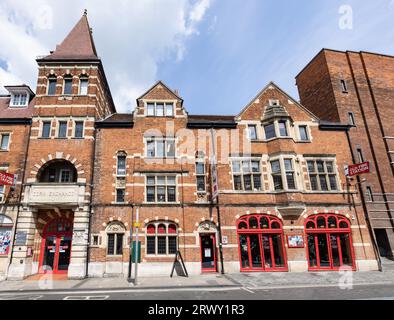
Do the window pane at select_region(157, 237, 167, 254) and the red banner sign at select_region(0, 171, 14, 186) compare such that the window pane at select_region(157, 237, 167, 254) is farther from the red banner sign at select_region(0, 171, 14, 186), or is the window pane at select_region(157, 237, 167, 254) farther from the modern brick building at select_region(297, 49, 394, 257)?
the modern brick building at select_region(297, 49, 394, 257)

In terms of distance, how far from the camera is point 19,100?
21.2 meters

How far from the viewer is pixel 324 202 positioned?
1866 cm

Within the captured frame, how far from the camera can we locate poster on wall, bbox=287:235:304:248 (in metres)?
17.7

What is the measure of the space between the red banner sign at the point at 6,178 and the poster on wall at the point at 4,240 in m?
3.17

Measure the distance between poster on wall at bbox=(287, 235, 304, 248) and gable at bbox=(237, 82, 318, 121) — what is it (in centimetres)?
958

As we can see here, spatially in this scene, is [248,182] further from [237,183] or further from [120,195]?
[120,195]

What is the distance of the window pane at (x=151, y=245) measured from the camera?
1730 centimetres

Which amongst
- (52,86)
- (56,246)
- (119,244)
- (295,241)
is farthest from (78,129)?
(295,241)

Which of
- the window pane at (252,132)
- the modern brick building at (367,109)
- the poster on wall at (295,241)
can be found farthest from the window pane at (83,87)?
the modern brick building at (367,109)

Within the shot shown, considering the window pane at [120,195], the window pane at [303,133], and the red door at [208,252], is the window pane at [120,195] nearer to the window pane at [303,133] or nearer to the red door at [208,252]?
the red door at [208,252]

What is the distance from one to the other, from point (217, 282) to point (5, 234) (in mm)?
14663

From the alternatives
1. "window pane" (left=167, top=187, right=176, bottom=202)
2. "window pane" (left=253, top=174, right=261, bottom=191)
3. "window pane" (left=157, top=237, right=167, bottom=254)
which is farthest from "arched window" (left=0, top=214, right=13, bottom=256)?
"window pane" (left=253, top=174, right=261, bottom=191)
